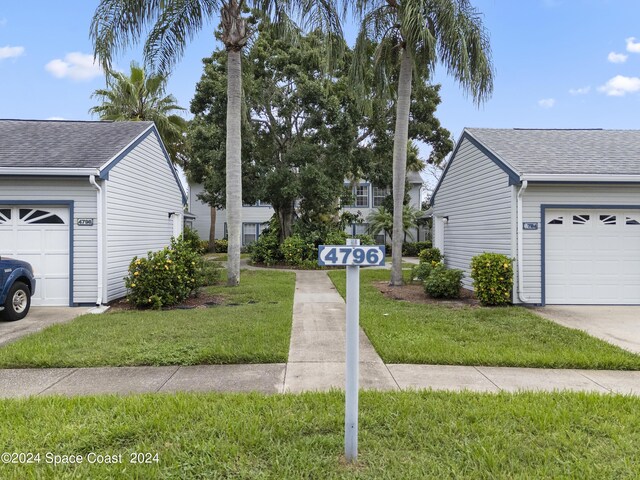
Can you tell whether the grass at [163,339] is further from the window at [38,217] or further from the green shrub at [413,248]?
the green shrub at [413,248]

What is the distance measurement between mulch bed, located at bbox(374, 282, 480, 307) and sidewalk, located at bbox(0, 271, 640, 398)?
442cm

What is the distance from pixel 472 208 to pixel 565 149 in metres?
2.69

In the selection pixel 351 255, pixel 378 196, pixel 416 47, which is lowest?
pixel 351 255

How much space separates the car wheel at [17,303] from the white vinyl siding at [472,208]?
33.8ft

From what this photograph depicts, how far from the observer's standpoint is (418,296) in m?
10.2

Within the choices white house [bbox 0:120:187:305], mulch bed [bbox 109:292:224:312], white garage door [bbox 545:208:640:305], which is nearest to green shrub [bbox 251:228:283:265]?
mulch bed [bbox 109:292:224:312]

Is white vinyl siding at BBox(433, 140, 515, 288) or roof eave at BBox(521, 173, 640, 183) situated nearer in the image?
roof eave at BBox(521, 173, 640, 183)

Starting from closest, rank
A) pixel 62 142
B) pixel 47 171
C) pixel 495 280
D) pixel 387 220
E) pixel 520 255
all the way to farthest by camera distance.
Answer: pixel 47 171 < pixel 495 280 < pixel 520 255 < pixel 62 142 < pixel 387 220

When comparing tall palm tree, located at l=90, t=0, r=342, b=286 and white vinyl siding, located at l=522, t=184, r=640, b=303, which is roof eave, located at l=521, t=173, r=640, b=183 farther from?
tall palm tree, located at l=90, t=0, r=342, b=286

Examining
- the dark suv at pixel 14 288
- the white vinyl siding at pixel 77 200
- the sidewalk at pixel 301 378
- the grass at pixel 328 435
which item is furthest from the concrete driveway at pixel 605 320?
the dark suv at pixel 14 288

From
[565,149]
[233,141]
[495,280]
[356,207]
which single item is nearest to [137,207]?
[233,141]

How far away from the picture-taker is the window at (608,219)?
8.88m

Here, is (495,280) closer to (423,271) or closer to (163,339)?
(423,271)

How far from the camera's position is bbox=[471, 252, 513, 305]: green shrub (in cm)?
866
